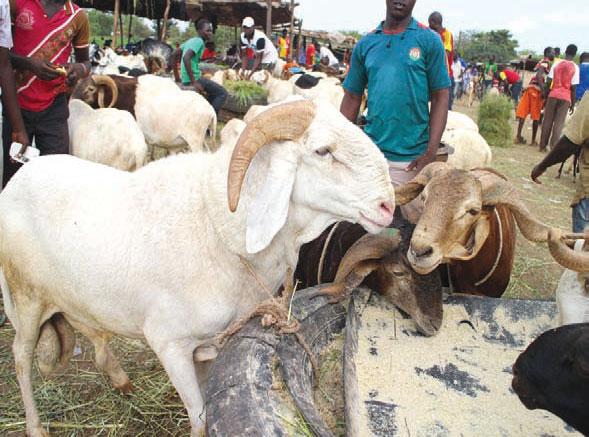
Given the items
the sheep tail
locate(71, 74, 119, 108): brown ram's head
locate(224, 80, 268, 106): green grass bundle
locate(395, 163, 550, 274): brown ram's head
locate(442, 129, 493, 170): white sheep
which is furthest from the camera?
locate(224, 80, 268, 106): green grass bundle

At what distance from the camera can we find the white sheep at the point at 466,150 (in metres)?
6.56

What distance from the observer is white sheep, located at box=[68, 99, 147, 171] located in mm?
5156

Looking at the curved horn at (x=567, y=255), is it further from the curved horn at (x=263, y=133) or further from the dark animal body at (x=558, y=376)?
the curved horn at (x=263, y=133)

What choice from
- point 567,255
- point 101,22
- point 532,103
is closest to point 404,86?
point 567,255

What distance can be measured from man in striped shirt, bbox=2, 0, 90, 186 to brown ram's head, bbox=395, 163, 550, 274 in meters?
2.86

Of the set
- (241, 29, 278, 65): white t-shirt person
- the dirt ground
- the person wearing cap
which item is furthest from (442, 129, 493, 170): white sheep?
(241, 29, 278, 65): white t-shirt person

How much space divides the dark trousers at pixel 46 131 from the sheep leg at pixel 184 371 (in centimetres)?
247

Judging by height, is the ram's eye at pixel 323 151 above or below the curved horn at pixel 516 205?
above

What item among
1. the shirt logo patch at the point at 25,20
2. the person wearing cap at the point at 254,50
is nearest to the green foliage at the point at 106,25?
the person wearing cap at the point at 254,50

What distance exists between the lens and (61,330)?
295 cm

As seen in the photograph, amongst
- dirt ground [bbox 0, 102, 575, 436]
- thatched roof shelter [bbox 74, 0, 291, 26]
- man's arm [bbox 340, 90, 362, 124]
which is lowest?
dirt ground [bbox 0, 102, 575, 436]

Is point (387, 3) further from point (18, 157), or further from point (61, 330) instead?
point (61, 330)

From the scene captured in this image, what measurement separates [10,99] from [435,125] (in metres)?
2.94

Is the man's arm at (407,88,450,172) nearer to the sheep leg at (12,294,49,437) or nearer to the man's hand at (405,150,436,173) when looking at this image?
the man's hand at (405,150,436,173)
